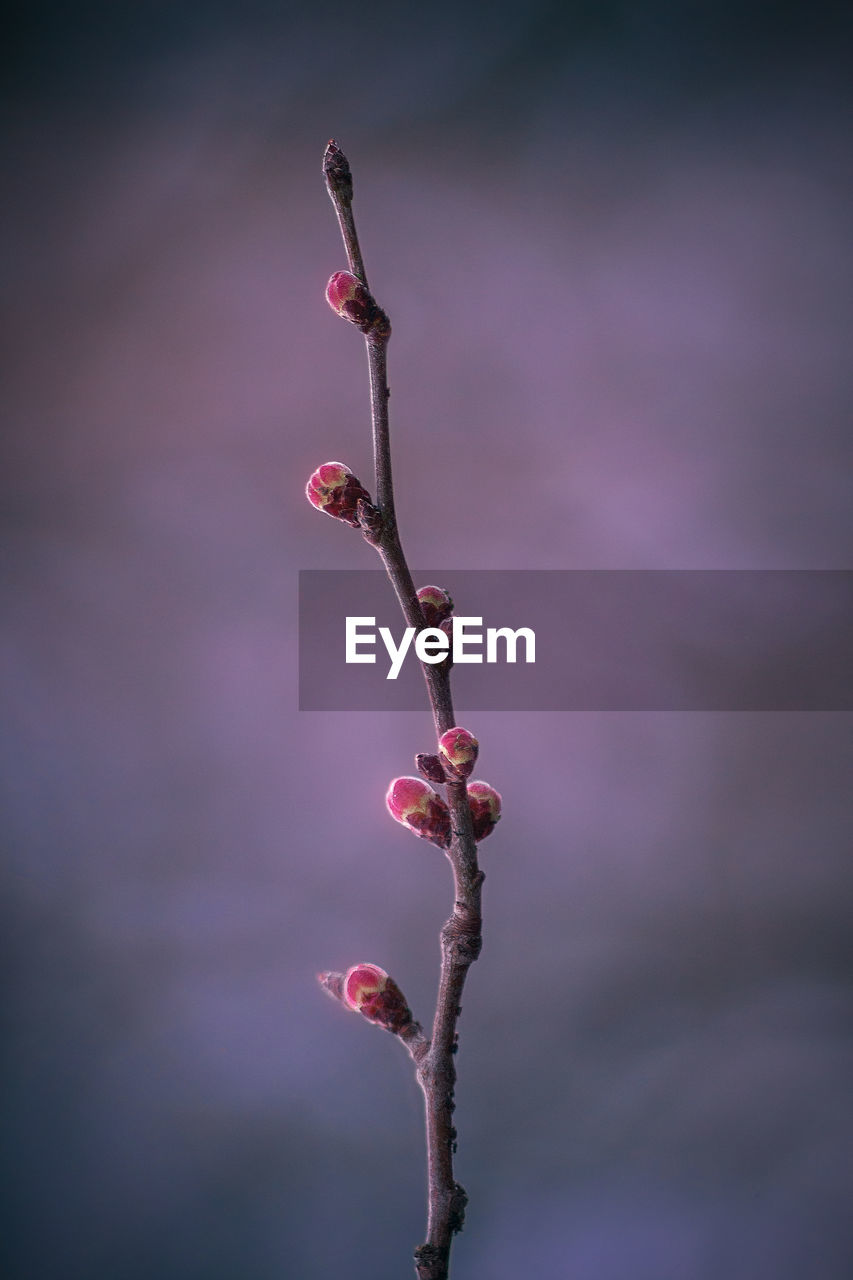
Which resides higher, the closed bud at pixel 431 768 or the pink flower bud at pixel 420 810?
the closed bud at pixel 431 768

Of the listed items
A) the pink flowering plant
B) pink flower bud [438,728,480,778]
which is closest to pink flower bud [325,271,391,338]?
the pink flowering plant

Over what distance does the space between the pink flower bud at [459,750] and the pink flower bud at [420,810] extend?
1.4 inches

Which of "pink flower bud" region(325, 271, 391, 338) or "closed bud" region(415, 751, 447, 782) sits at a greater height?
"pink flower bud" region(325, 271, 391, 338)

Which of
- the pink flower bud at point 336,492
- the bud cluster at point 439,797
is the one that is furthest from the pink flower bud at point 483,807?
the pink flower bud at point 336,492

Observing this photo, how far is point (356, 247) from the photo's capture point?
33 centimetres

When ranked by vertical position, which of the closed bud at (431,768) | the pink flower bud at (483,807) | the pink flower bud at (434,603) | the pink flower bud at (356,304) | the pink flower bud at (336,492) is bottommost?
the pink flower bud at (483,807)

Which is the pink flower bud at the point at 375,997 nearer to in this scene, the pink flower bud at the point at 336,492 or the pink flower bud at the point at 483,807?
the pink flower bud at the point at 483,807

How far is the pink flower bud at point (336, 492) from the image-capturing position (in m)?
0.34

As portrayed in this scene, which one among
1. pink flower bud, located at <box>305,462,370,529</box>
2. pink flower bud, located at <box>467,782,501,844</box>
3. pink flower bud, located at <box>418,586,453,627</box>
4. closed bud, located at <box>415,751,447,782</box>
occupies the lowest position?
pink flower bud, located at <box>467,782,501,844</box>

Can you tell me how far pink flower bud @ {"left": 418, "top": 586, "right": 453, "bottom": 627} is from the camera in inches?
14.9

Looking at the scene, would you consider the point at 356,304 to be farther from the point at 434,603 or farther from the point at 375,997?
the point at 375,997

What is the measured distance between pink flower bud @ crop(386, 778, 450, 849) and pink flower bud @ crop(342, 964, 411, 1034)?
0.06 meters

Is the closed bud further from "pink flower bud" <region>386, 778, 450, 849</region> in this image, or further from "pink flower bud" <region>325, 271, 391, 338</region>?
"pink flower bud" <region>325, 271, 391, 338</region>

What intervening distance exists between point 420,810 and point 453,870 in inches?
0.9
